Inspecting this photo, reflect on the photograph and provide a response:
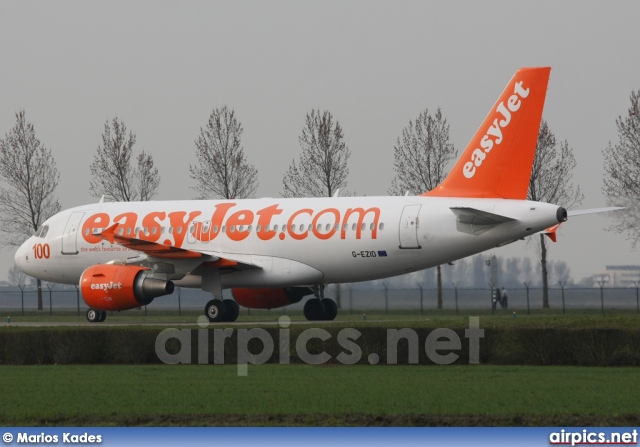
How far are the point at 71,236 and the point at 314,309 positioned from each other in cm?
873

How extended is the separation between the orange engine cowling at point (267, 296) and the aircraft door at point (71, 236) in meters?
5.59

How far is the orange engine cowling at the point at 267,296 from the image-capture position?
38469 mm

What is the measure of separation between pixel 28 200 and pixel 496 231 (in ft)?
106

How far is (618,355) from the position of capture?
803 inches

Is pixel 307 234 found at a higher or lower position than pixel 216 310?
higher

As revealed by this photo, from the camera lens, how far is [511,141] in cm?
3319

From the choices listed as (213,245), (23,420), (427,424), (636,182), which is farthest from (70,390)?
(636,182)

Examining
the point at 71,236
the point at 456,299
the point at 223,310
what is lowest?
the point at 223,310

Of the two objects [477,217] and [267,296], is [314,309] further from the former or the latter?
[477,217]

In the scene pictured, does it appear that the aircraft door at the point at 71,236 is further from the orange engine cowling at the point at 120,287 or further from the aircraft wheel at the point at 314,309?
the aircraft wheel at the point at 314,309

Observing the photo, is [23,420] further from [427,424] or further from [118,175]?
[118,175]

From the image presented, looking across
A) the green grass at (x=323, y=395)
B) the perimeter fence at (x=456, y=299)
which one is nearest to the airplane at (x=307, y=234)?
the perimeter fence at (x=456, y=299)

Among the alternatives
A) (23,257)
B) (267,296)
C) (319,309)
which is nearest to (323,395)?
(319,309)

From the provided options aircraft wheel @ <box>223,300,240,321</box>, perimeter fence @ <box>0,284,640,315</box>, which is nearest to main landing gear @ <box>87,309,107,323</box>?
aircraft wheel @ <box>223,300,240,321</box>
